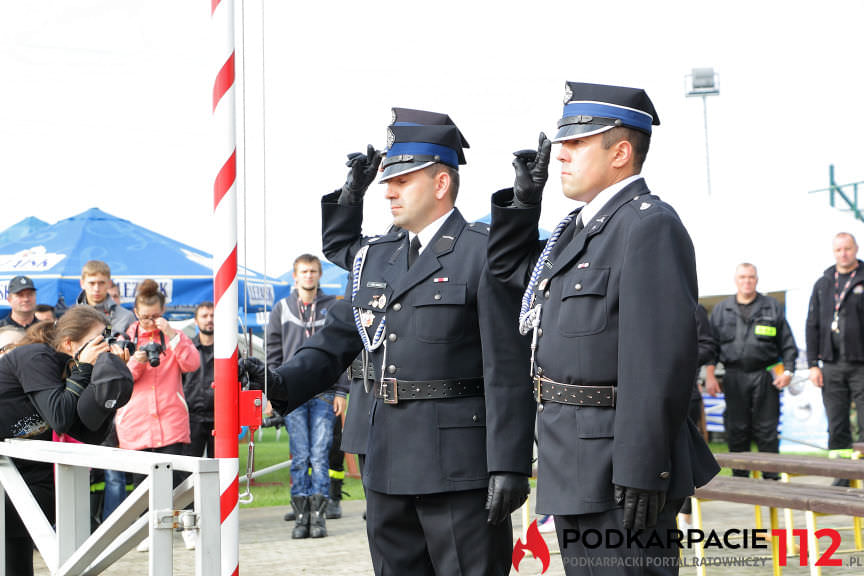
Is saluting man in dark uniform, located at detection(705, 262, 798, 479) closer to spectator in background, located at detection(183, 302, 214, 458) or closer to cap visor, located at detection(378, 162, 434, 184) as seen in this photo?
spectator in background, located at detection(183, 302, 214, 458)

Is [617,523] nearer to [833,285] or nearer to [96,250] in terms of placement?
[833,285]

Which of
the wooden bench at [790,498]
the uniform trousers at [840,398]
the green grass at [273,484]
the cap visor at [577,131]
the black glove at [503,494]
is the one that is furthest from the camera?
the green grass at [273,484]

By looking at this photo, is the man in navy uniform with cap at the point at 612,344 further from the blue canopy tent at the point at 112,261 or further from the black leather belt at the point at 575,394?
the blue canopy tent at the point at 112,261

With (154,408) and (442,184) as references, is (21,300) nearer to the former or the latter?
(154,408)

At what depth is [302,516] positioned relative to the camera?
808cm

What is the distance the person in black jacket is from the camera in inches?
388

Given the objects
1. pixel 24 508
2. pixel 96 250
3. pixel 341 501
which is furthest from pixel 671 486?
pixel 96 250

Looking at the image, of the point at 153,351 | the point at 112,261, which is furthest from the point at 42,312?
the point at 112,261

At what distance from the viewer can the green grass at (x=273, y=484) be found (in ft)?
33.5

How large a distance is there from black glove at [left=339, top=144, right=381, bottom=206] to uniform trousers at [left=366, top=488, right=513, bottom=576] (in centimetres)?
129

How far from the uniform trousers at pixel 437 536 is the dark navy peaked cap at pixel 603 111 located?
Answer: 1.33 meters

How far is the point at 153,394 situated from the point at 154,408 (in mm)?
99

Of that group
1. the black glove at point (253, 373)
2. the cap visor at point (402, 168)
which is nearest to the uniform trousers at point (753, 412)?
the cap visor at point (402, 168)

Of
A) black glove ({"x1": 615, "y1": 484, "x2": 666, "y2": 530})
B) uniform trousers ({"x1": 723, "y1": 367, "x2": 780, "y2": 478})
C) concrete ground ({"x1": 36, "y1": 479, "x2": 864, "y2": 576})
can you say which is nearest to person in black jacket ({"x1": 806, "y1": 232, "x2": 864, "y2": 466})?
uniform trousers ({"x1": 723, "y1": 367, "x2": 780, "y2": 478})
